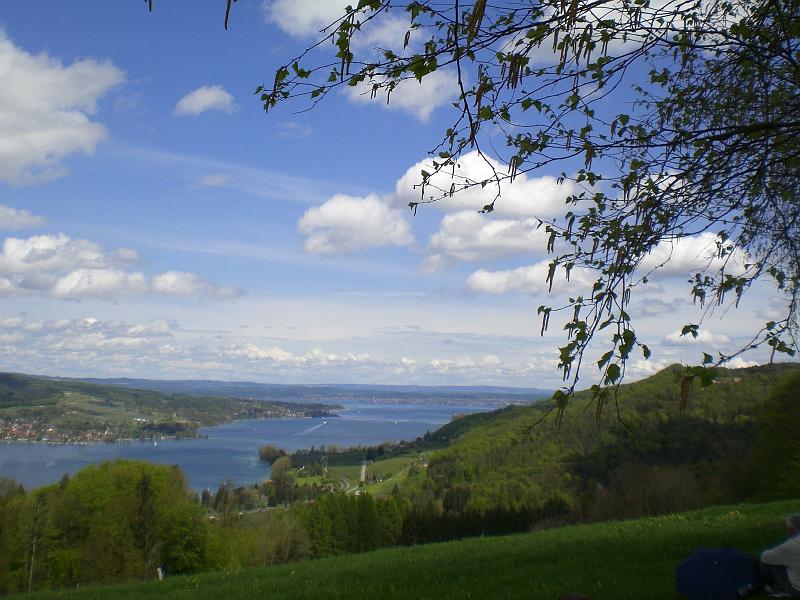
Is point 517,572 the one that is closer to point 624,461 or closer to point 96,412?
point 624,461

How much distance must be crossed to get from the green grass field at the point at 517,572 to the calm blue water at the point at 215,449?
53131 mm

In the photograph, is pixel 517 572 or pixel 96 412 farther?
pixel 96 412

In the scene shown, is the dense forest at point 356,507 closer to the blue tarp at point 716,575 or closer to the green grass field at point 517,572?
the blue tarp at point 716,575

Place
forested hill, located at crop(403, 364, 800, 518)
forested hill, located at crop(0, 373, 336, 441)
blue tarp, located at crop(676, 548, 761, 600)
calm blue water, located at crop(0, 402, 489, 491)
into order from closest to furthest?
blue tarp, located at crop(676, 548, 761, 600), forested hill, located at crop(403, 364, 800, 518), calm blue water, located at crop(0, 402, 489, 491), forested hill, located at crop(0, 373, 336, 441)

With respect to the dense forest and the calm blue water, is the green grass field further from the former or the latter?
the calm blue water

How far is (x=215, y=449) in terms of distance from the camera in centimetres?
11631

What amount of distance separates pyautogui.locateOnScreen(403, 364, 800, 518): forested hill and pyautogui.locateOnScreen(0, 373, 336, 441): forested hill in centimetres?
7379

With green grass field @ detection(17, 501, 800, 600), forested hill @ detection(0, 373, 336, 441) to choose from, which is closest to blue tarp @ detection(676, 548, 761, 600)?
green grass field @ detection(17, 501, 800, 600)

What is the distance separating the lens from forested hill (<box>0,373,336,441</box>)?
11732cm

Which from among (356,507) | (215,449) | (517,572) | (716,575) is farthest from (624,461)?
(215,449)

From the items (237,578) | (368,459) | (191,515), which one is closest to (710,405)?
(191,515)

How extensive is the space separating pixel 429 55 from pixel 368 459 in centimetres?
10238

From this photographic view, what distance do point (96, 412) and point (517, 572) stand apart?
14437 cm

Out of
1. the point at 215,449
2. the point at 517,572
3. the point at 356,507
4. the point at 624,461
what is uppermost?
the point at 517,572
